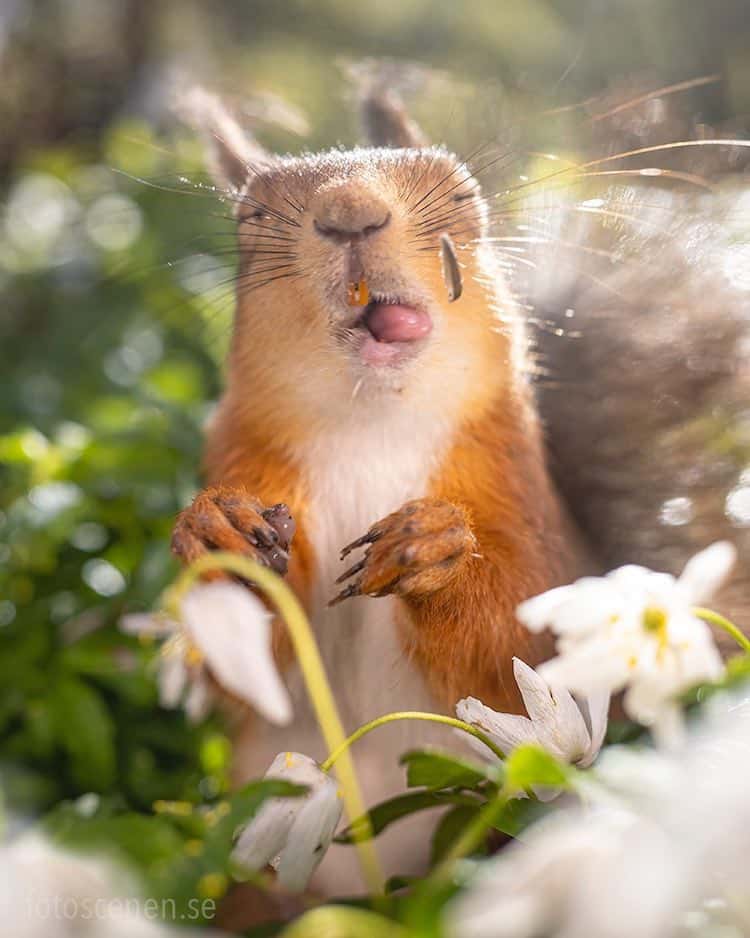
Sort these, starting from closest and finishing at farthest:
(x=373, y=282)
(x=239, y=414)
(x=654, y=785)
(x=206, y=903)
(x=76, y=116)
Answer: (x=654, y=785) < (x=206, y=903) < (x=373, y=282) < (x=239, y=414) < (x=76, y=116)

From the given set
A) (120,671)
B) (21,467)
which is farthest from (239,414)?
(21,467)

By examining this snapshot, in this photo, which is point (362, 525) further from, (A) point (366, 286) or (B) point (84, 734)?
(B) point (84, 734)

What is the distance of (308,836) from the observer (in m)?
0.59

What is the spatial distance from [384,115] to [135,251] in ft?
2.59

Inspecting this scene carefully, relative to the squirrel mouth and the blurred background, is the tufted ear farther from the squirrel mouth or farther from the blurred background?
the squirrel mouth

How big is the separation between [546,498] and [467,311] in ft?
0.61

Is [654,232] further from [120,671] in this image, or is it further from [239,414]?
[120,671]

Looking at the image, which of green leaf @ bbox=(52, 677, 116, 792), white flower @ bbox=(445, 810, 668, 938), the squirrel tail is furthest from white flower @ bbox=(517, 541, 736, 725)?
green leaf @ bbox=(52, 677, 116, 792)

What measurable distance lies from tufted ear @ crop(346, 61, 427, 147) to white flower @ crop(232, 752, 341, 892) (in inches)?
21.4

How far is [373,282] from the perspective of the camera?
2.35 ft

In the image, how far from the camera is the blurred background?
1.04 m

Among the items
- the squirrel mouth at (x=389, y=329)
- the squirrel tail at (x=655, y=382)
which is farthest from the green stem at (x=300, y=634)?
the squirrel tail at (x=655, y=382)

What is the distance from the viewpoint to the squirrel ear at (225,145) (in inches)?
34.8

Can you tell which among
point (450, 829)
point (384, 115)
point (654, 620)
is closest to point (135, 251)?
point (384, 115)
